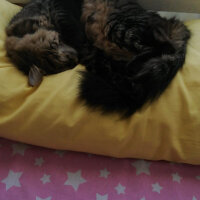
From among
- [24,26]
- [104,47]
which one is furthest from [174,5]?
[24,26]

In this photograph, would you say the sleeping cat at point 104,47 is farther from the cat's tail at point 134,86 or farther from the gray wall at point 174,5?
the gray wall at point 174,5

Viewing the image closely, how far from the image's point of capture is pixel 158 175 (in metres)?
0.78

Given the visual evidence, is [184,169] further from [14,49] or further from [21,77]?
[14,49]

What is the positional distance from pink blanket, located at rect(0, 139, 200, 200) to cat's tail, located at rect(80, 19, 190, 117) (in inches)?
9.7

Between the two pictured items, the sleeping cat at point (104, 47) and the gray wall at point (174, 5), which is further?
the gray wall at point (174, 5)

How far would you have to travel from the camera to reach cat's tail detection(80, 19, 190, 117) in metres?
0.72

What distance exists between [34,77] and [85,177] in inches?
18.0

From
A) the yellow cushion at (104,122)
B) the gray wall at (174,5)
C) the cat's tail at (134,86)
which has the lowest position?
the yellow cushion at (104,122)

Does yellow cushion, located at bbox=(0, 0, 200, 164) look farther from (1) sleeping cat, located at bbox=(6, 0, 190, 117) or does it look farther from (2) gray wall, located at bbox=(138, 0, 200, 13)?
(2) gray wall, located at bbox=(138, 0, 200, 13)

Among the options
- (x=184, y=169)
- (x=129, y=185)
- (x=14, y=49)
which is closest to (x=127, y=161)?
→ (x=129, y=185)

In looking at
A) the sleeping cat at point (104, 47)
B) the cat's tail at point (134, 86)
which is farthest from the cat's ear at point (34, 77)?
the cat's tail at point (134, 86)

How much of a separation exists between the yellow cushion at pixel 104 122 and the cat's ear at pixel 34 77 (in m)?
0.03

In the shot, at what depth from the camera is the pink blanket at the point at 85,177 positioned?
28.7 inches

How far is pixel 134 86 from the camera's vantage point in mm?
736
